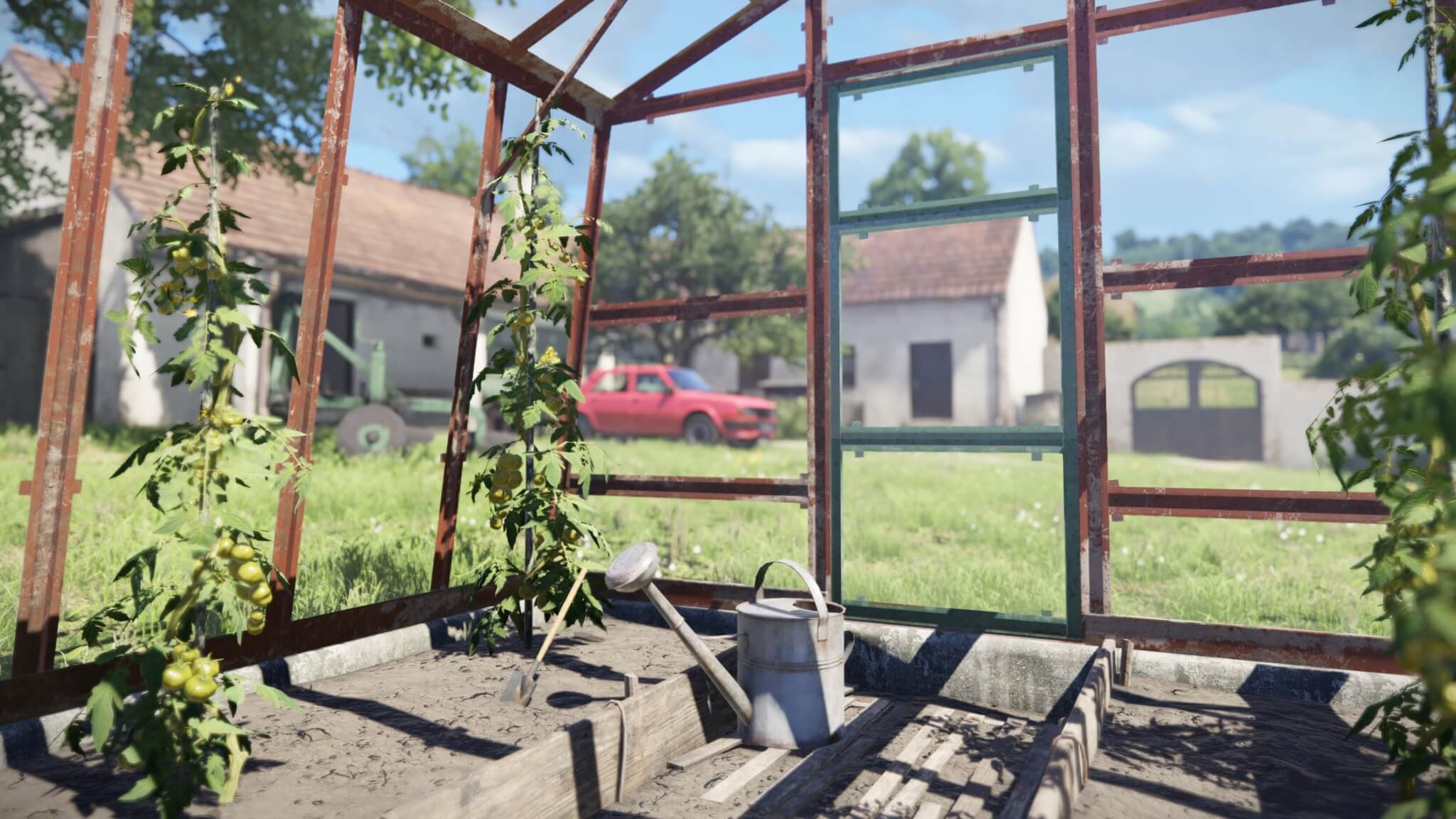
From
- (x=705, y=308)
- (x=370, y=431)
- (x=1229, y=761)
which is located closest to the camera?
(x=1229, y=761)

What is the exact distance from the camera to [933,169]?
4334cm

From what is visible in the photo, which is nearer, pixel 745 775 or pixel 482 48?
pixel 745 775

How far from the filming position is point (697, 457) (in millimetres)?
11750

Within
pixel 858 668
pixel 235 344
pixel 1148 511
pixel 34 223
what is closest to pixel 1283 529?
pixel 1148 511

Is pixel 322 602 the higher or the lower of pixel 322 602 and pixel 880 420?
the lower

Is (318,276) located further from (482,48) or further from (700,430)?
(700,430)

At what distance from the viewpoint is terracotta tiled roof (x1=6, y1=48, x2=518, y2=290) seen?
38.9 feet

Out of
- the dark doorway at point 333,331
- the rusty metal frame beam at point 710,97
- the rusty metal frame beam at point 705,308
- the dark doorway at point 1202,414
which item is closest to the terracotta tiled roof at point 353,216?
the dark doorway at point 333,331

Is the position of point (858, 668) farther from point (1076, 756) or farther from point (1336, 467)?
point (1336, 467)

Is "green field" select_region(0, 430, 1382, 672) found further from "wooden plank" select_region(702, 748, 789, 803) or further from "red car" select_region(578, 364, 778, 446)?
"red car" select_region(578, 364, 778, 446)

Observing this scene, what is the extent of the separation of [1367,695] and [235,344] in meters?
3.68

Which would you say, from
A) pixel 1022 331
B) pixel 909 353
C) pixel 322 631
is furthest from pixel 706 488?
pixel 1022 331

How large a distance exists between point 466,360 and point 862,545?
137 inches

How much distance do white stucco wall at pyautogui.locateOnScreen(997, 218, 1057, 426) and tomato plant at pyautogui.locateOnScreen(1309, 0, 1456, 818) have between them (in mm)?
16766
